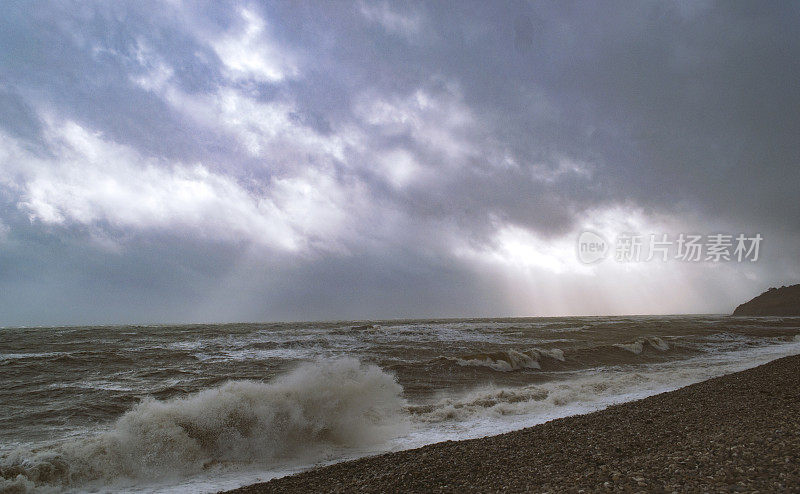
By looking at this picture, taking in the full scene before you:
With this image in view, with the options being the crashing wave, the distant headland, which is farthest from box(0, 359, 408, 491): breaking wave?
the distant headland

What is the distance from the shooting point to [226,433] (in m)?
10.2

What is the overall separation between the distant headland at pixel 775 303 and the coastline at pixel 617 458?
164 meters

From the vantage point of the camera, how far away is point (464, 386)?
55.4 feet

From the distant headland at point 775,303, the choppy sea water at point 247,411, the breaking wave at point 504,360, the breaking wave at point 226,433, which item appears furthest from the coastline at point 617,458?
the distant headland at point 775,303

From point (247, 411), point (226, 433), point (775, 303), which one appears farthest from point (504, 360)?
point (775, 303)

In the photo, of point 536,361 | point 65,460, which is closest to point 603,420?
point 65,460

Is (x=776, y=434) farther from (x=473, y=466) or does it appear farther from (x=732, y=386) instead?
(x=732, y=386)

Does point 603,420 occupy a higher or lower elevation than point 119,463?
higher

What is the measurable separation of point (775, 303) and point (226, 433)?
7246 inches

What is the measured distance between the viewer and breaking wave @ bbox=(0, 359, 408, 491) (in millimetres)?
8484

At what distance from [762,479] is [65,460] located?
39.2 feet

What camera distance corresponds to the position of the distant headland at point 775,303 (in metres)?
129

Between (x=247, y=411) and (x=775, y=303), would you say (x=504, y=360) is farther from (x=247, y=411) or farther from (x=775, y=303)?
(x=775, y=303)

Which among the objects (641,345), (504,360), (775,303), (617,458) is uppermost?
(617,458)
